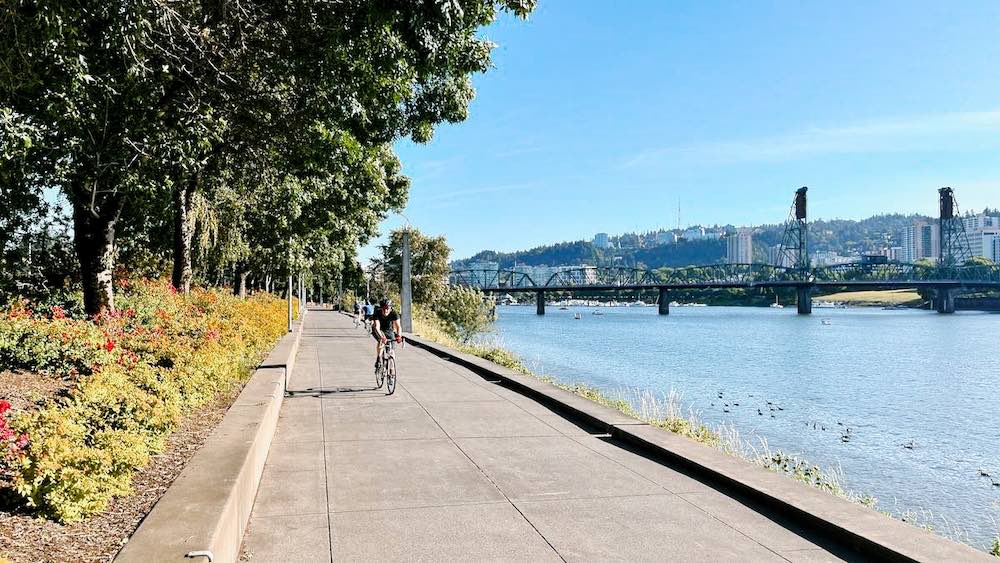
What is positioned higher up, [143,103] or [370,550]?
[143,103]

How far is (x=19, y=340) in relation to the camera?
10.1m

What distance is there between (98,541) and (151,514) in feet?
1.06

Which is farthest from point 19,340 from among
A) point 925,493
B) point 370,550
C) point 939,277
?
point 939,277

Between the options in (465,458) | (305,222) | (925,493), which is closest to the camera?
(465,458)

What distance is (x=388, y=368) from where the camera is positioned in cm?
1363

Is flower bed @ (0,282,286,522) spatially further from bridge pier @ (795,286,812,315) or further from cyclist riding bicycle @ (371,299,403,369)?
bridge pier @ (795,286,812,315)

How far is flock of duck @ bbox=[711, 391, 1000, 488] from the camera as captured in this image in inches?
629

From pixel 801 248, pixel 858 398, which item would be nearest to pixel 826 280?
pixel 801 248

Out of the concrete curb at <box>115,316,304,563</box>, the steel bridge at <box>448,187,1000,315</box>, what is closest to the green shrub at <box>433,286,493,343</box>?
the concrete curb at <box>115,316,304,563</box>

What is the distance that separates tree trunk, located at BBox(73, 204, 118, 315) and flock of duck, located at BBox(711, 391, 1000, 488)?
17690 mm

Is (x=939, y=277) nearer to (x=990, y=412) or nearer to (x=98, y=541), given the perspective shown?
(x=990, y=412)

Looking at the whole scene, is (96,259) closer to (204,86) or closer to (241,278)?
(204,86)

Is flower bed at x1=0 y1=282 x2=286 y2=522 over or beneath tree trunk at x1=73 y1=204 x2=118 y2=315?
beneath

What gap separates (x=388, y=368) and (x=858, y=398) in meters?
22.6
